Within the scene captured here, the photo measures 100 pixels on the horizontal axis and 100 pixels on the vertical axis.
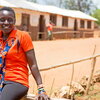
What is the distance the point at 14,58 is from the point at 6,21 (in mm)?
340

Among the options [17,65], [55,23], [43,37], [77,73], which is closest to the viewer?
[17,65]

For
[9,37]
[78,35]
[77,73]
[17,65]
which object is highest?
[9,37]

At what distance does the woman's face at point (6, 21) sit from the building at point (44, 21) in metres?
14.7

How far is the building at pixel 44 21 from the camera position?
62.6 ft

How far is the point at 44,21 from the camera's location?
22.1m

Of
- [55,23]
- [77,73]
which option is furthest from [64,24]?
[77,73]

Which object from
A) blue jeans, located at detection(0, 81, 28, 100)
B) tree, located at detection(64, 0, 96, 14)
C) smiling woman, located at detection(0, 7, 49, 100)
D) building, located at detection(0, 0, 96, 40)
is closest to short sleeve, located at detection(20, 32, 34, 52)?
smiling woman, located at detection(0, 7, 49, 100)

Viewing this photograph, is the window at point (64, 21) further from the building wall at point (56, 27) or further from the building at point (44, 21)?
the building wall at point (56, 27)

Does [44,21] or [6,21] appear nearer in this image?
[6,21]

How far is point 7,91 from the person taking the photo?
2.26 metres

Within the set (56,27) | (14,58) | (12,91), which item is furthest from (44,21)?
(12,91)

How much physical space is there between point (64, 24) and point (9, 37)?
23786 mm

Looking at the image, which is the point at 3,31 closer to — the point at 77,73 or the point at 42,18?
the point at 77,73

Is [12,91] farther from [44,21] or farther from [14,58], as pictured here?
[44,21]
